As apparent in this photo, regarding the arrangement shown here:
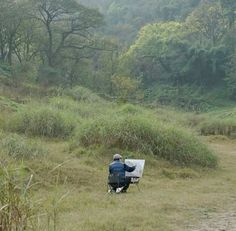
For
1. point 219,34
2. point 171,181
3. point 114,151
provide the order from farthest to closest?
point 219,34, point 114,151, point 171,181

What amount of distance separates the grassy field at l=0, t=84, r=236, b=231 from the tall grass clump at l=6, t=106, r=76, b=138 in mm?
37

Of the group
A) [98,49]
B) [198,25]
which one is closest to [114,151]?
[98,49]

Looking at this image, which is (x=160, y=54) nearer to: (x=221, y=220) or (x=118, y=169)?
(x=118, y=169)

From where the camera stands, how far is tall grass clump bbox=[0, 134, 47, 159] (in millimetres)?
13641

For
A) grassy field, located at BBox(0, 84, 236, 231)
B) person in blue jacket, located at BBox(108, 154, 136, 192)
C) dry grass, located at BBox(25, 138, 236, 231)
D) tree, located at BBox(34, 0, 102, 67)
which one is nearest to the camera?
dry grass, located at BBox(25, 138, 236, 231)

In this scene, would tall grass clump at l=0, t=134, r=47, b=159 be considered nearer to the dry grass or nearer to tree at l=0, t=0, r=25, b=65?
the dry grass

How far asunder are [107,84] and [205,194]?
33938mm

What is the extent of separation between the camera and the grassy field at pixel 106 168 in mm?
9328

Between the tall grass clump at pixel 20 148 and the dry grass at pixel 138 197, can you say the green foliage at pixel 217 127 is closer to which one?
the dry grass at pixel 138 197

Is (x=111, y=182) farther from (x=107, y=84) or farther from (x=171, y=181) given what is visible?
(x=107, y=84)

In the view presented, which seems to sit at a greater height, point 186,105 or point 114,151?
point 114,151

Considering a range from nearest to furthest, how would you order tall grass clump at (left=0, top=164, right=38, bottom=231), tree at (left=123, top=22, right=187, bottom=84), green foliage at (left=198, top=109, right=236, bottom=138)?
tall grass clump at (left=0, top=164, right=38, bottom=231), green foliage at (left=198, top=109, right=236, bottom=138), tree at (left=123, top=22, right=187, bottom=84)

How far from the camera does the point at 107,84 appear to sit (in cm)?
4606

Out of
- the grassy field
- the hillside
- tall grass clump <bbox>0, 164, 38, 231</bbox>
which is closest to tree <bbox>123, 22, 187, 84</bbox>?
the hillside
